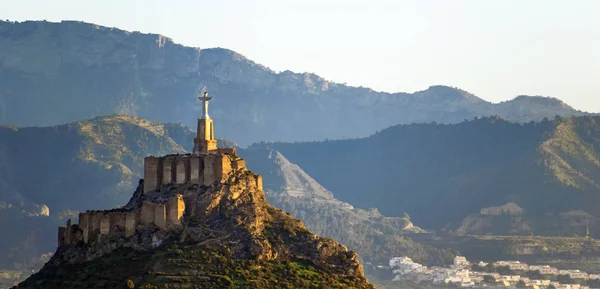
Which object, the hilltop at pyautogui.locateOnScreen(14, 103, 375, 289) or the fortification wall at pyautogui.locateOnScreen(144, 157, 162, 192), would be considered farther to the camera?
the fortification wall at pyautogui.locateOnScreen(144, 157, 162, 192)

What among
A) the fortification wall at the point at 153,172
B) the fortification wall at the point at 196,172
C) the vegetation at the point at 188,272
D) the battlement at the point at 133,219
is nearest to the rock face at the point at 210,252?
the vegetation at the point at 188,272

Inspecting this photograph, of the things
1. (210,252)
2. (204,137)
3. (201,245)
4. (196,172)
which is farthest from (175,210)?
(204,137)

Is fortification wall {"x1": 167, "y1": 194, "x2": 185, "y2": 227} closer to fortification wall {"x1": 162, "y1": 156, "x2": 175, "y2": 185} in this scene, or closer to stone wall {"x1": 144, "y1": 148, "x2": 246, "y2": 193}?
stone wall {"x1": 144, "y1": 148, "x2": 246, "y2": 193}

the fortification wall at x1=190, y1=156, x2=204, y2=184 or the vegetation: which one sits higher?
the fortification wall at x1=190, y1=156, x2=204, y2=184

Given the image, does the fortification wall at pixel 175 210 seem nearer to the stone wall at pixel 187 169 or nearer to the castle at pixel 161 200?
the castle at pixel 161 200

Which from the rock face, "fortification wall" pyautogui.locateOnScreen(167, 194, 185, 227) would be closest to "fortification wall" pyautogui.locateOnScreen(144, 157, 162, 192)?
the rock face

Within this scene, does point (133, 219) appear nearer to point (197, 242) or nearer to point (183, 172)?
point (197, 242)
